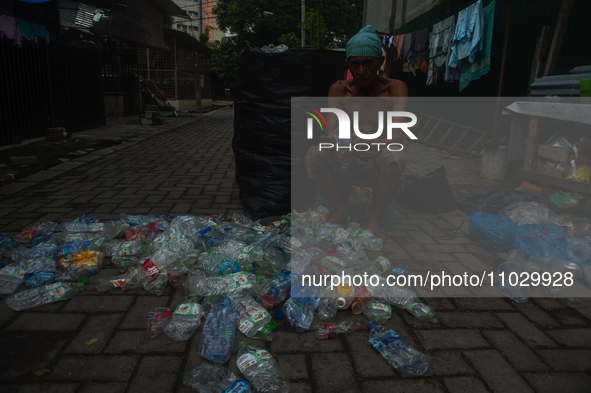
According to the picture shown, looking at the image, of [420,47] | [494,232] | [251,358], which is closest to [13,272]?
[251,358]

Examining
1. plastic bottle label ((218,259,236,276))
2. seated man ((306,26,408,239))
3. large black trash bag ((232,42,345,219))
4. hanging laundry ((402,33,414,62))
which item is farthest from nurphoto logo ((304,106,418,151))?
hanging laundry ((402,33,414,62))

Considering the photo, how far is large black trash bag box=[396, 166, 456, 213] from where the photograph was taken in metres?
4.04

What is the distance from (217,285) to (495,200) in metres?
3.20

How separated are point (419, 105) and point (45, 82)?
357 inches

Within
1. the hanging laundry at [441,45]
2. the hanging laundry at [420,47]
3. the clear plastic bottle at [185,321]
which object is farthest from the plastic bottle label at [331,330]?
the hanging laundry at [420,47]

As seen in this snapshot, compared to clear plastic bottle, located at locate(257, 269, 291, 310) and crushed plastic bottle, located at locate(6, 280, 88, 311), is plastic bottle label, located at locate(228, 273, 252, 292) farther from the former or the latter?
crushed plastic bottle, located at locate(6, 280, 88, 311)

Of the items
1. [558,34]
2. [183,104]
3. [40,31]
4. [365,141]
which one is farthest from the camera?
[183,104]

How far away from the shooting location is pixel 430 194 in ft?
13.2

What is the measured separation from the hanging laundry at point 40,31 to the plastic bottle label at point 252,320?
8.42 m

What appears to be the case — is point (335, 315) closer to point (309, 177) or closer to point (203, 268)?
point (203, 268)

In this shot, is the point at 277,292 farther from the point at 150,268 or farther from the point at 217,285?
the point at 150,268

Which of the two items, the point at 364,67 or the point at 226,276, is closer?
the point at 226,276

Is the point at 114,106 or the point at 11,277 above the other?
the point at 114,106

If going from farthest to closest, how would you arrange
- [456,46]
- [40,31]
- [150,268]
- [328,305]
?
1. [40,31]
2. [456,46]
3. [150,268]
4. [328,305]
